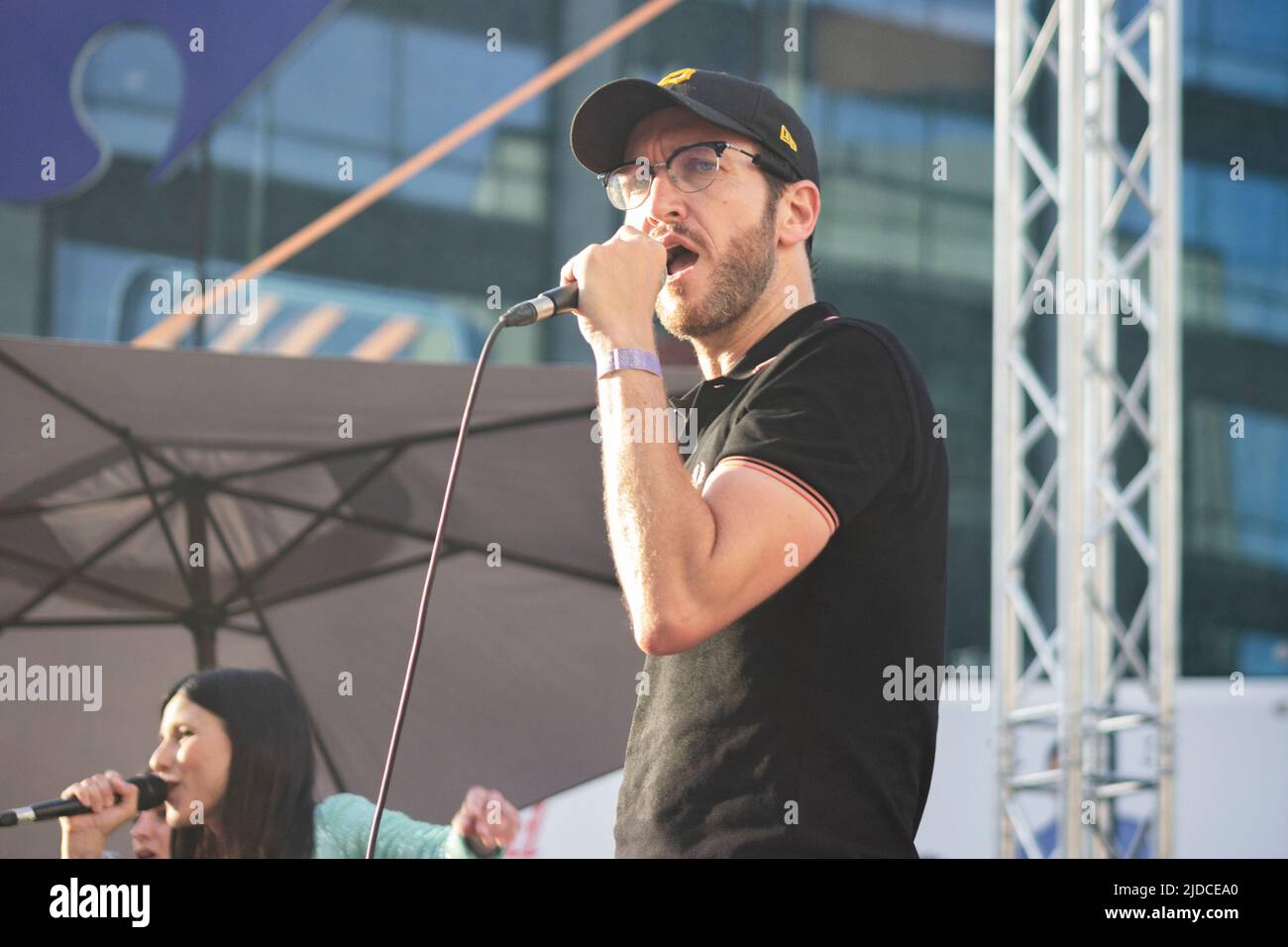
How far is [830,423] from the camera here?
1.68 meters

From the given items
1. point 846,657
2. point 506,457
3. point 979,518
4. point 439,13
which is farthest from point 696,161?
point 979,518

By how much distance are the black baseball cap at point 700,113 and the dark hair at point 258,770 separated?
233 cm

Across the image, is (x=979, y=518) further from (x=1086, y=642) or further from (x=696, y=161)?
(x=696, y=161)

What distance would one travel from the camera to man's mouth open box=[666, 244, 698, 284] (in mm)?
1901

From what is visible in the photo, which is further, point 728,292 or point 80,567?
point 80,567

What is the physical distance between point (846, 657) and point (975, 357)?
29.1 feet

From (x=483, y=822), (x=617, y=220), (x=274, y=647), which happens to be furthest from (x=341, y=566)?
(x=617, y=220)

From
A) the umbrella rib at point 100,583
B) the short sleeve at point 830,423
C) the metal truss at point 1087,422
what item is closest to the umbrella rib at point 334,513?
the umbrella rib at point 100,583

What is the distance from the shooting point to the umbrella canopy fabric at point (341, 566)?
4.11 meters

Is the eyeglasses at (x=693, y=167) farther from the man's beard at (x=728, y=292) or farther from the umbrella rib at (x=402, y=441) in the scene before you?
the umbrella rib at (x=402, y=441)

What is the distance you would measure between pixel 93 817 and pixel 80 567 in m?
0.96

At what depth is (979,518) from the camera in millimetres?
9852

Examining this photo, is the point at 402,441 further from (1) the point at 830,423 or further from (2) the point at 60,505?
(1) the point at 830,423
